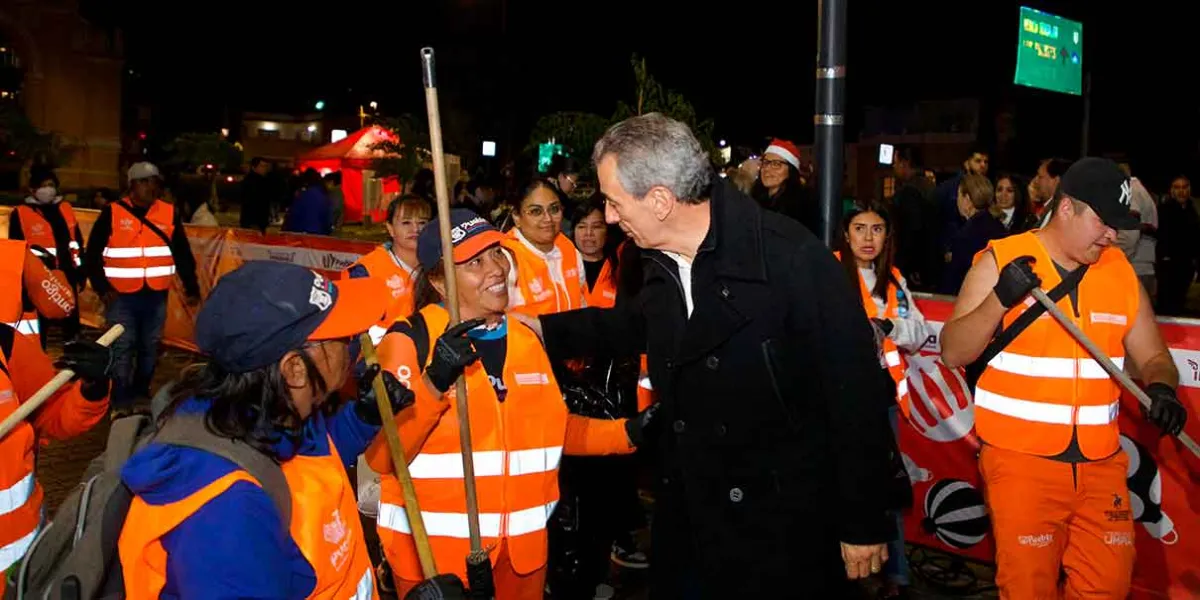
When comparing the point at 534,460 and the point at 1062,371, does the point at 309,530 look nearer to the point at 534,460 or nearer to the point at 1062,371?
the point at 534,460

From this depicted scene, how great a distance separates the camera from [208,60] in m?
55.4

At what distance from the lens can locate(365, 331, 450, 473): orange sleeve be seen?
3.25 m

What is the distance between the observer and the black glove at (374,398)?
295 cm

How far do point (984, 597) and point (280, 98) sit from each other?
2978 inches

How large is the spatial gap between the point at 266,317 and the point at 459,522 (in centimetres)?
138

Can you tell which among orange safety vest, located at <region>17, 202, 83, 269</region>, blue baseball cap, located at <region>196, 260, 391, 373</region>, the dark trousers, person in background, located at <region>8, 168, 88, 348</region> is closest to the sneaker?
blue baseball cap, located at <region>196, 260, 391, 373</region>

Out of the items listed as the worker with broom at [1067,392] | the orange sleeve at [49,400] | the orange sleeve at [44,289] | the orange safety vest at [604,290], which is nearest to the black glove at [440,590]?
the orange sleeve at [49,400]

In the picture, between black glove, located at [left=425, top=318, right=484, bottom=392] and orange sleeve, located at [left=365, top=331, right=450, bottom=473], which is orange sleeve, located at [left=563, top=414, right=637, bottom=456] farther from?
black glove, located at [left=425, top=318, right=484, bottom=392]

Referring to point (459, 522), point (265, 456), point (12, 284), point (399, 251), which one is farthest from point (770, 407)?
point (399, 251)

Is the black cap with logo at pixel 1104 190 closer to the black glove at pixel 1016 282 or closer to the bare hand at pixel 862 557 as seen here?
the black glove at pixel 1016 282

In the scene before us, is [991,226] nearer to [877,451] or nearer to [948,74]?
[877,451]

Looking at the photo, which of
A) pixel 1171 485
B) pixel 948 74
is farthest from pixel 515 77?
pixel 1171 485

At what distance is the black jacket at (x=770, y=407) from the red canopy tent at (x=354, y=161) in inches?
1112

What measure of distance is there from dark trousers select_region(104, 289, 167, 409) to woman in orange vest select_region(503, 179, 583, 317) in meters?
4.60
